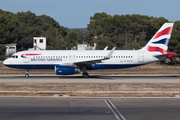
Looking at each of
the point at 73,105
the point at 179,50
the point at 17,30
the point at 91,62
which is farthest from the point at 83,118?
the point at 17,30

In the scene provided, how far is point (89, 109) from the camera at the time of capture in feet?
44.1

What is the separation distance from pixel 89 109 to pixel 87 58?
18278 mm

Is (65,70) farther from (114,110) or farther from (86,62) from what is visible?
(114,110)

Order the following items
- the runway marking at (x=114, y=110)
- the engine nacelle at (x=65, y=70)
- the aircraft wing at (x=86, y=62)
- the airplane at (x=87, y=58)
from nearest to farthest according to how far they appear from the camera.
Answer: the runway marking at (x=114, y=110)
the engine nacelle at (x=65, y=70)
the aircraft wing at (x=86, y=62)
the airplane at (x=87, y=58)

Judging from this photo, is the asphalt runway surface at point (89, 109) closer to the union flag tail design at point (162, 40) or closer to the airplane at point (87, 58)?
the airplane at point (87, 58)

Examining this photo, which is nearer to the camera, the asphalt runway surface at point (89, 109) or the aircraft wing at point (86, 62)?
the asphalt runway surface at point (89, 109)

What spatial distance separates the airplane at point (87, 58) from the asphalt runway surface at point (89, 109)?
46.7 ft

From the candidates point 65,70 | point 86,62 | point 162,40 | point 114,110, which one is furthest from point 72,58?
point 114,110

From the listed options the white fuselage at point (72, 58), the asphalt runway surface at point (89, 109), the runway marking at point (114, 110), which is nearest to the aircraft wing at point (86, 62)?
the white fuselage at point (72, 58)

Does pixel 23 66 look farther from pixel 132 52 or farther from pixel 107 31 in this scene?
pixel 107 31

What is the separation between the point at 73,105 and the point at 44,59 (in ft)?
56.9

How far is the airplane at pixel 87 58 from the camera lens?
30844 millimetres

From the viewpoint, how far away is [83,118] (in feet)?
38.2

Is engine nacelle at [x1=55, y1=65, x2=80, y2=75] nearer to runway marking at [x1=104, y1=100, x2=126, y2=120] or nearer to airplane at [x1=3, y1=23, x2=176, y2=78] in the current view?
airplane at [x1=3, y1=23, x2=176, y2=78]
